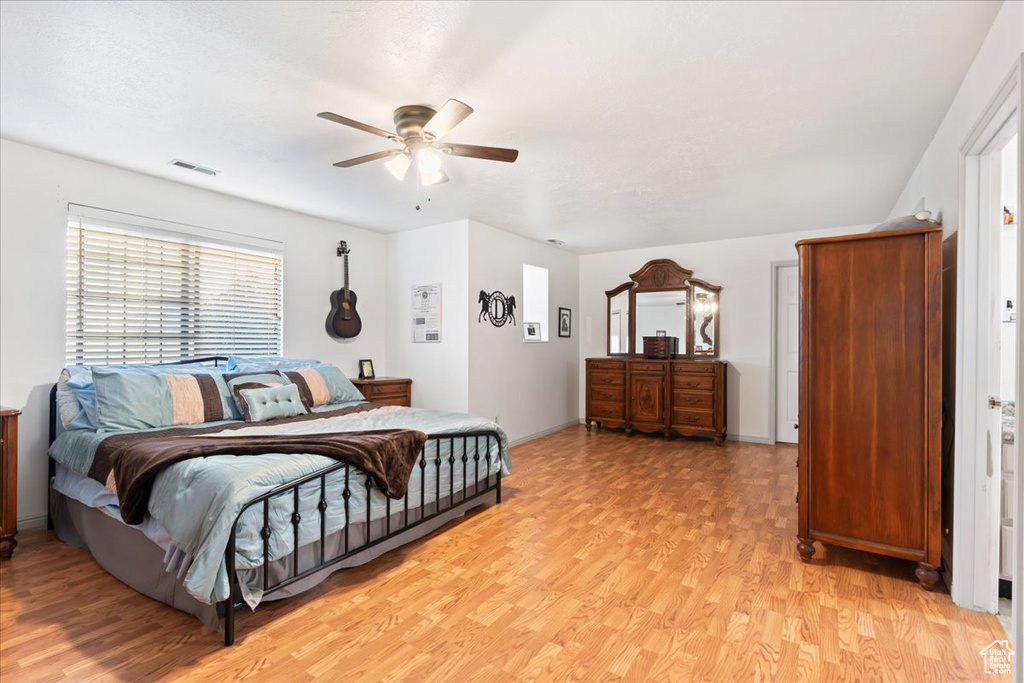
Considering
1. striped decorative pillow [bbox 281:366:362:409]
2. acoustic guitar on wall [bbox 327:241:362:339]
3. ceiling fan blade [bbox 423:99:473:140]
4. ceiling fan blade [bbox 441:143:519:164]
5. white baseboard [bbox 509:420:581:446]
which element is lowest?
white baseboard [bbox 509:420:581:446]

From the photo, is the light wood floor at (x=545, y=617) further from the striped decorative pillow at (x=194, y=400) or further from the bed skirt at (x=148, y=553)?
the striped decorative pillow at (x=194, y=400)

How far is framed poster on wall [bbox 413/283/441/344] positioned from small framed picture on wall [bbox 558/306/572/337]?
1947 mm

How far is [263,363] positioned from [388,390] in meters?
1.28

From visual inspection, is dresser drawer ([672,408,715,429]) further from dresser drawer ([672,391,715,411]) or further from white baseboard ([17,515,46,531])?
white baseboard ([17,515,46,531])

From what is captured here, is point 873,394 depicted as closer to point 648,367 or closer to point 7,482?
point 648,367

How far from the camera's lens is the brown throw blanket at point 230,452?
217 cm

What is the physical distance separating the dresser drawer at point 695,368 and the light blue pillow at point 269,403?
410 centimetres

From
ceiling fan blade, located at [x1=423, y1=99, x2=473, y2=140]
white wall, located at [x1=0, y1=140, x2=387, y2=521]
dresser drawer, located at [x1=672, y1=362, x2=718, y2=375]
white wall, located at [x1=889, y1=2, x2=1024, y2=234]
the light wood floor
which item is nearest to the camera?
white wall, located at [x1=889, y1=2, x2=1024, y2=234]

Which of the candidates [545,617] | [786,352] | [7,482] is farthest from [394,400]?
[786,352]

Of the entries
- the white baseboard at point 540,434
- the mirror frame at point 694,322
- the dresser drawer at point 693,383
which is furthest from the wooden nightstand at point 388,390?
the mirror frame at point 694,322

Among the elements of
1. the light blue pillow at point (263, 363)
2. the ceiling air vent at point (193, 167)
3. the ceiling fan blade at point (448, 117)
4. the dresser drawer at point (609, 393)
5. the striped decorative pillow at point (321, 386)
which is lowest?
the dresser drawer at point (609, 393)

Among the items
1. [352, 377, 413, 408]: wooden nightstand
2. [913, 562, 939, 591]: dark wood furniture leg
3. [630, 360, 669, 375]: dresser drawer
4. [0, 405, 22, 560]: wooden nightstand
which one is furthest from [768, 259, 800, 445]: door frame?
[0, 405, 22, 560]: wooden nightstand

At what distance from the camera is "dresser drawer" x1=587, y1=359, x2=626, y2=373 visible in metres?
6.09

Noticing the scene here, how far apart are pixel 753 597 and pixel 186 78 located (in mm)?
3614
